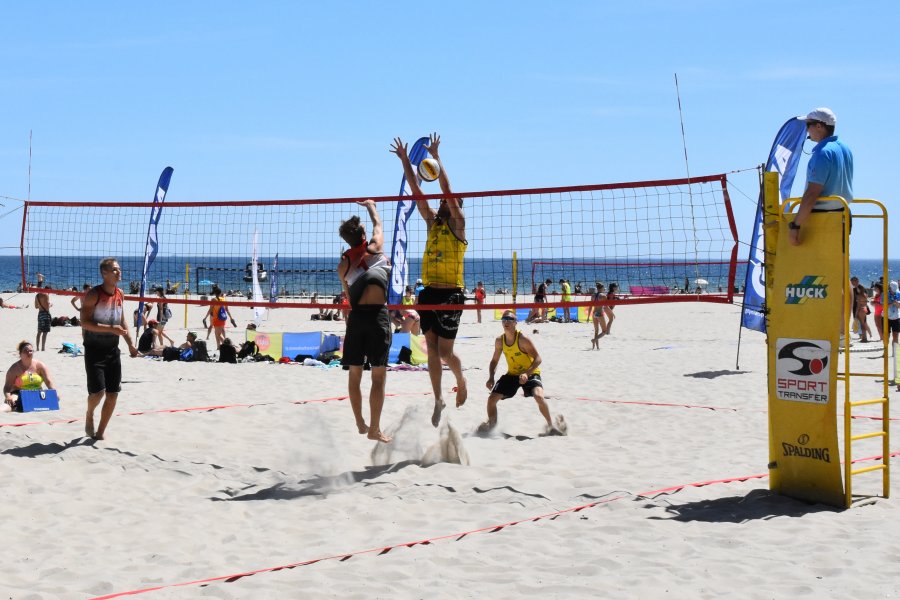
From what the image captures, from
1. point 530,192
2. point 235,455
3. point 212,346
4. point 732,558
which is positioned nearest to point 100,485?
point 235,455

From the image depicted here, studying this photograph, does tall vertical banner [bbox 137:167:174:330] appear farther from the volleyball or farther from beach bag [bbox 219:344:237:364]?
the volleyball

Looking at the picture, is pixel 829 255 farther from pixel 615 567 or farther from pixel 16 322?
pixel 16 322

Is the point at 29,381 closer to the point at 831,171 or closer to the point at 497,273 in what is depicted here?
the point at 497,273

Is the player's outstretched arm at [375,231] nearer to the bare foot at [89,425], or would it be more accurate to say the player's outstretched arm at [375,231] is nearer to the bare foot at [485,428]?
the bare foot at [485,428]

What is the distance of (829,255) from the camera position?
16.4 ft

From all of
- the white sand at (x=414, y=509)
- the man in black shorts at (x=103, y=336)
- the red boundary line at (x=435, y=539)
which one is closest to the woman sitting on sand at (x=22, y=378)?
the white sand at (x=414, y=509)

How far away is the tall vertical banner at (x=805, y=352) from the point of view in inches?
196

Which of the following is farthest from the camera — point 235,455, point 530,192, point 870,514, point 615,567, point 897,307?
point 897,307

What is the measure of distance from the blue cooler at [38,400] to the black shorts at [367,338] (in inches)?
164

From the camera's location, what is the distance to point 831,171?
505 centimetres

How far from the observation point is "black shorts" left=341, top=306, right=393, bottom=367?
20.6 ft

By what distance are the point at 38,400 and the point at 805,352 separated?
23.2 ft

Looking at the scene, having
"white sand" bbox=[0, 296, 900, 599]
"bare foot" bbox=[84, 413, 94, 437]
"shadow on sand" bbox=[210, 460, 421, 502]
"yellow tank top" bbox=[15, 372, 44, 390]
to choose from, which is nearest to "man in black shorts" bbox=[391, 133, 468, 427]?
"shadow on sand" bbox=[210, 460, 421, 502]

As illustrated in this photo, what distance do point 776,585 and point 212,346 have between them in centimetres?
1642
